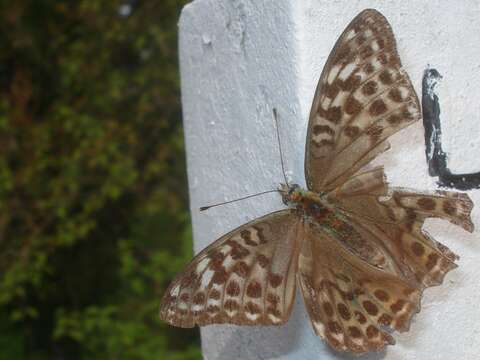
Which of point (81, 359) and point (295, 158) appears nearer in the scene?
point (295, 158)

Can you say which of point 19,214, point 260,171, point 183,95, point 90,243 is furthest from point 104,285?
point 260,171

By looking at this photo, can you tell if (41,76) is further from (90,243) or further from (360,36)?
(360,36)

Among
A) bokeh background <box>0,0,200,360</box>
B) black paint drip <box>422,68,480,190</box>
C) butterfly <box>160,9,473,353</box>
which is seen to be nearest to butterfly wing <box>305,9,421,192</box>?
butterfly <box>160,9,473,353</box>

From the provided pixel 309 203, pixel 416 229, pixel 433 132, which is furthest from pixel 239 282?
pixel 433 132

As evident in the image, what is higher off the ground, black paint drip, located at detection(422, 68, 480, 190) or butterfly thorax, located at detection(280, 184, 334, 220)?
black paint drip, located at detection(422, 68, 480, 190)

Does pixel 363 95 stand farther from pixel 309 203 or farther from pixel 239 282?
pixel 239 282

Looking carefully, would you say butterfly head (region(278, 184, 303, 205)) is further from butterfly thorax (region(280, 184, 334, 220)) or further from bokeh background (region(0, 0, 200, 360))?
bokeh background (region(0, 0, 200, 360))

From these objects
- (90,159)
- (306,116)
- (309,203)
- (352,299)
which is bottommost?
(352,299)
